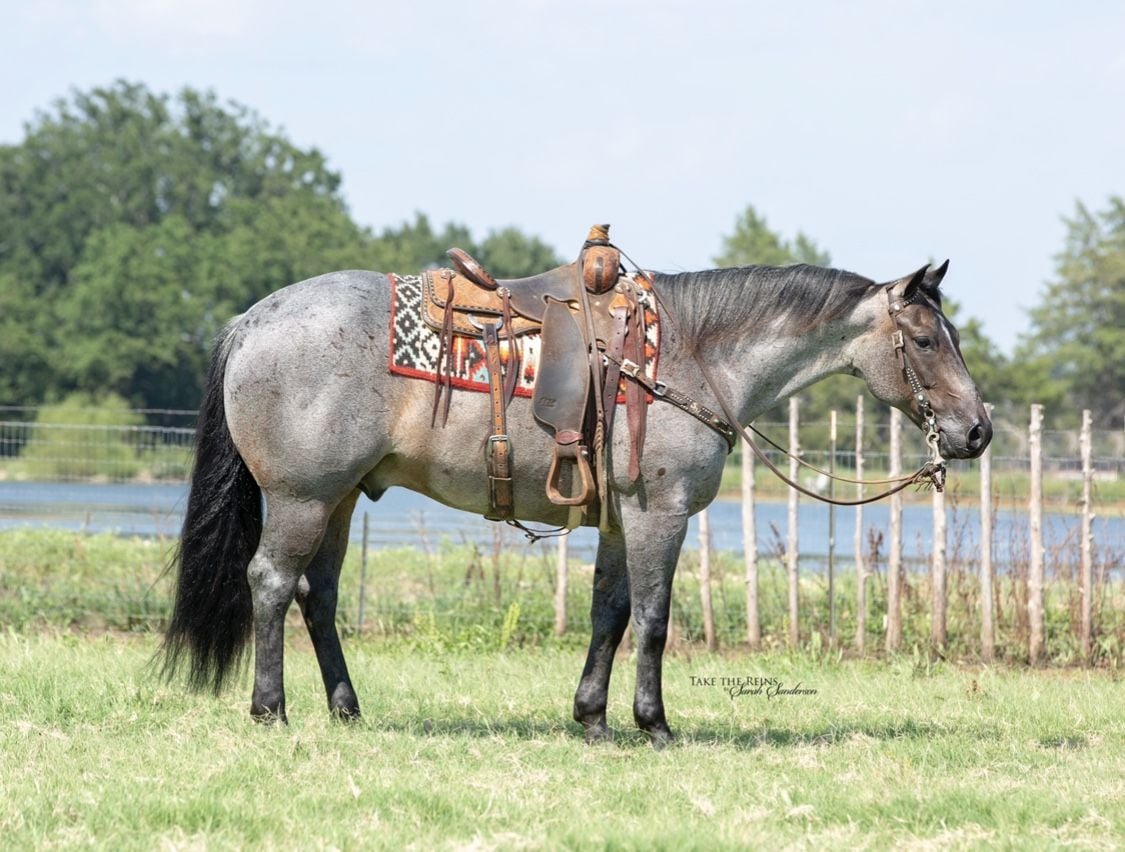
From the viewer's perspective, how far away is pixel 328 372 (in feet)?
21.2

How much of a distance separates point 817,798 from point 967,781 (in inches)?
32.2

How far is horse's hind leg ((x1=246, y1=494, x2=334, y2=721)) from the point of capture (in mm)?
6531

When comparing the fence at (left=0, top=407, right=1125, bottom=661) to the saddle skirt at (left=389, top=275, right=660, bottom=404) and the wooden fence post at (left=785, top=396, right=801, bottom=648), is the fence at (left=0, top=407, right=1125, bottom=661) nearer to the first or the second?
the wooden fence post at (left=785, top=396, right=801, bottom=648)

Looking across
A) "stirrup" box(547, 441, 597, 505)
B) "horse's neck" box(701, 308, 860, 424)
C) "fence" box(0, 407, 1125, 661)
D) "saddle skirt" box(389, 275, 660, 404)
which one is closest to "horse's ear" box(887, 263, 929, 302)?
"horse's neck" box(701, 308, 860, 424)

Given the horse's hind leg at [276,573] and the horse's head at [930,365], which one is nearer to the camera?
the horse's hind leg at [276,573]

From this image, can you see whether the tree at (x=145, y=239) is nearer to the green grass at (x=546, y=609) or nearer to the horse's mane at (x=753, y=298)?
the green grass at (x=546, y=609)

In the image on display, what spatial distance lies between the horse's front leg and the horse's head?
1.29 m

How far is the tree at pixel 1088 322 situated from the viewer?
53875mm

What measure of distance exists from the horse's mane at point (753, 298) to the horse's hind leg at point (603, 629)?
1.12m

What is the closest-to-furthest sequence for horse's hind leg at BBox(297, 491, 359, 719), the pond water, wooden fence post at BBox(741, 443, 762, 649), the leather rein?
the leather rein → horse's hind leg at BBox(297, 491, 359, 719) → wooden fence post at BBox(741, 443, 762, 649) → the pond water

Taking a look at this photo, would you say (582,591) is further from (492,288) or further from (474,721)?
(492,288)

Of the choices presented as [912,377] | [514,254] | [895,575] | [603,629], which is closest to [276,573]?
[603,629]

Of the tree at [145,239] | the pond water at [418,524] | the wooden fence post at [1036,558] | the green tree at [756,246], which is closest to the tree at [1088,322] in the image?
the green tree at [756,246]

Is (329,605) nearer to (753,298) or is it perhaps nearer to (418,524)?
(753,298)
